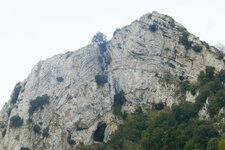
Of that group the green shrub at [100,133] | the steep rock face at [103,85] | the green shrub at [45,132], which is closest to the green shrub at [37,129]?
the steep rock face at [103,85]

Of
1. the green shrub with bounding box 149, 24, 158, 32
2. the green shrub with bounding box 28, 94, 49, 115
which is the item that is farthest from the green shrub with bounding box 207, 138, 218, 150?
the green shrub with bounding box 149, 24, 158, 32

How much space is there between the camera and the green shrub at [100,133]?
91000 mm

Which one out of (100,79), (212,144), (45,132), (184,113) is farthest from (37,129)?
(212,144)

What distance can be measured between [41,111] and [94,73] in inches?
801

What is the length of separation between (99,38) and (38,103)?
37160 millimetres

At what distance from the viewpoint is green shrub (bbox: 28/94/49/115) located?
102 metres

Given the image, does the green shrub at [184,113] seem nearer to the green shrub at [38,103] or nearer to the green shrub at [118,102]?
the green shrub at [118,102]

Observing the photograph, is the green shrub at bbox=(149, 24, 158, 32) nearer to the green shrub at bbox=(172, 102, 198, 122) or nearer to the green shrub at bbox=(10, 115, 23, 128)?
the green shrub at bbox=(172, 102, 198, 122)

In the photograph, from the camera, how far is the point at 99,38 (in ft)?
417

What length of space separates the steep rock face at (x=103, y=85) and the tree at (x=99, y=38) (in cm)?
631

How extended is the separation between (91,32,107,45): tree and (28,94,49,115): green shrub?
32.2m

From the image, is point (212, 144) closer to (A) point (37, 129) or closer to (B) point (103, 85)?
(B) point (103, 85)

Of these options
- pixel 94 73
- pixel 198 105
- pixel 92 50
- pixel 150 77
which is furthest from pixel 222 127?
pixel 92 50

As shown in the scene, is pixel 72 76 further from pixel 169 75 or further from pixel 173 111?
pixel 173 111
